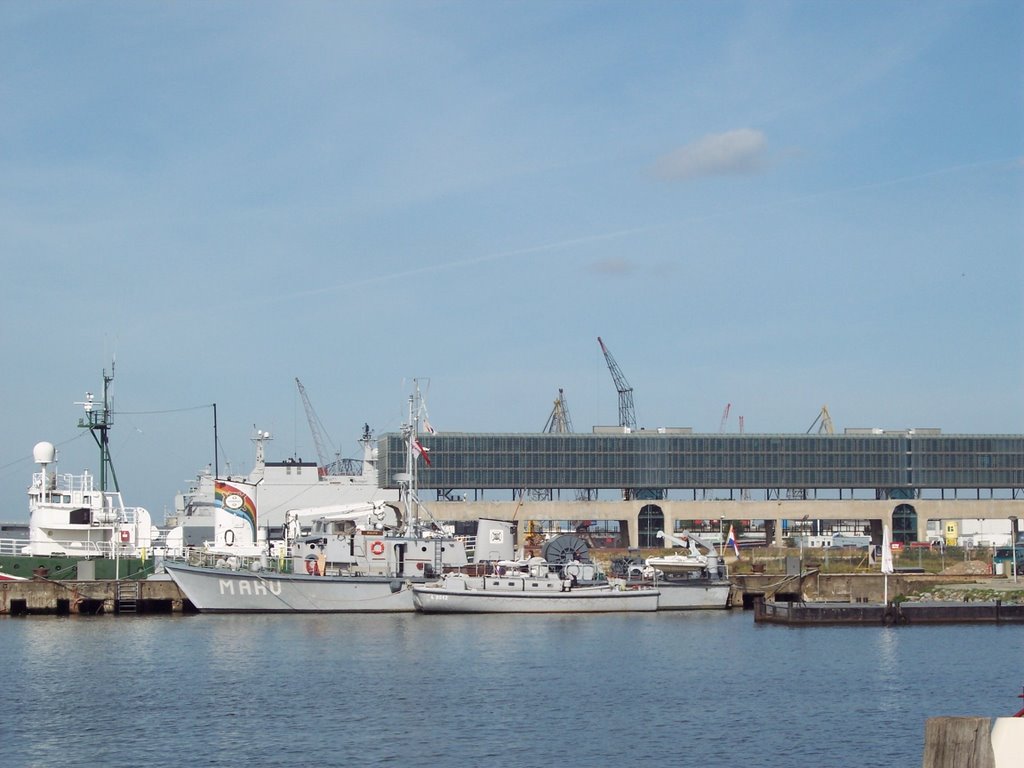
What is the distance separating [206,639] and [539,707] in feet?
80.7

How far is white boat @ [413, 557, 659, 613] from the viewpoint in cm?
7194

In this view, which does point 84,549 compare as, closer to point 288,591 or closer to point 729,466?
point 288,591

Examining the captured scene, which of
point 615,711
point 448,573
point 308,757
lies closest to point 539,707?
point 615,711

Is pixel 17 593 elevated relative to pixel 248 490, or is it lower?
lower

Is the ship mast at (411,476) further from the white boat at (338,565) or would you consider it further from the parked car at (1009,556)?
the parked car at (1009,556)

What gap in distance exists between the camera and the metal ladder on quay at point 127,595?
249 ft

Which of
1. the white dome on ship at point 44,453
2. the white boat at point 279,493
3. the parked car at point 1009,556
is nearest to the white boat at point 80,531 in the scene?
the white dome on ship at point 44,453

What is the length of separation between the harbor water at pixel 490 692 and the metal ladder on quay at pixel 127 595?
935 centimetres

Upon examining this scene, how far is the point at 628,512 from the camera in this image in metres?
145

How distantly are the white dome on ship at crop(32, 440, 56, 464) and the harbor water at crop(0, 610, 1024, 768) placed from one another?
58.4 feet

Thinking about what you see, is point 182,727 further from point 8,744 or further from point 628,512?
point 628,512

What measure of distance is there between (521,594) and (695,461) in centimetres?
8250

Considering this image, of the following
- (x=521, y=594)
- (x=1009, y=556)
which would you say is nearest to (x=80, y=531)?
(x=521, y=594)

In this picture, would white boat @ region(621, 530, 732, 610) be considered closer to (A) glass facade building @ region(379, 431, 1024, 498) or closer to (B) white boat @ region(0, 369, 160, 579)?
(B) white boat @ region(0, 369, 160, 579)
